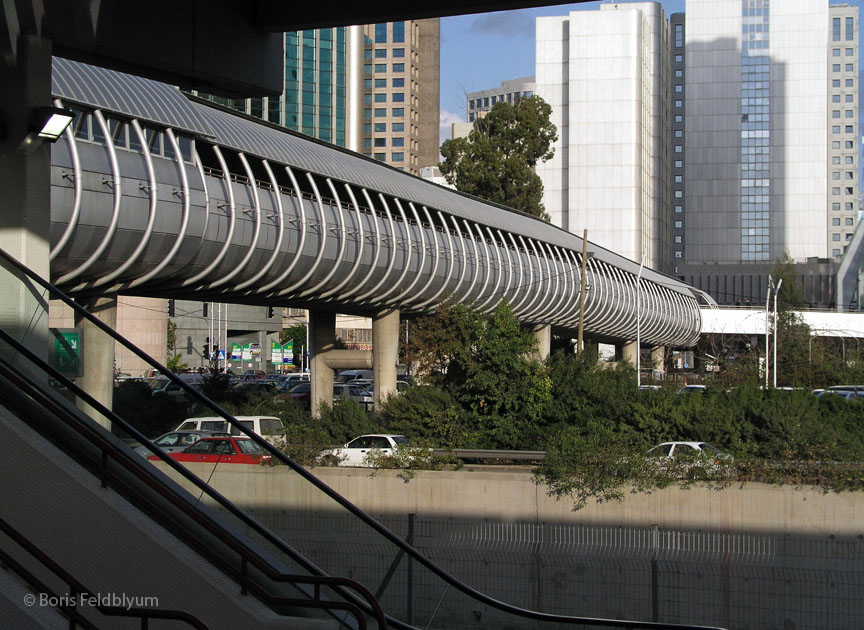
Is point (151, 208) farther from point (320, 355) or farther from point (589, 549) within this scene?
point (320, 355)

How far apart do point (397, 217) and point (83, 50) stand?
26915 millimetres

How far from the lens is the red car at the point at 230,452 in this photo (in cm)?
883

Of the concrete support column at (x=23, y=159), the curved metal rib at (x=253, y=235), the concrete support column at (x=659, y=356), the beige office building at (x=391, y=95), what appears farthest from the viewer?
the beige office building at (x=391, y=95)

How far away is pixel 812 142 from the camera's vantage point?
151500mm

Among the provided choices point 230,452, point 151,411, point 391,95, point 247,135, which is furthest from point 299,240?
point 391,95

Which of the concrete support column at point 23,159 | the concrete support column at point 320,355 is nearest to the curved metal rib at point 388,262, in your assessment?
the concrete support column at point 320,355

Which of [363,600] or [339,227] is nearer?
[363,600]

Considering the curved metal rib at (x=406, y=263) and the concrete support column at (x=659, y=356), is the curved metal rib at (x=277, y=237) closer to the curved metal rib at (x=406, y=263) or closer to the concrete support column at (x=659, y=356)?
the curved metal rib at (x=406, y=263)

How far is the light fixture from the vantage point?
9.64m

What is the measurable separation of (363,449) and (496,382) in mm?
5204

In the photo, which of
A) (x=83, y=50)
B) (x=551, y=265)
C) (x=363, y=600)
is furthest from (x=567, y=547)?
(x=551, y=265)

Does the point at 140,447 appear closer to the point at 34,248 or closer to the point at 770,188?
the point at 34,248

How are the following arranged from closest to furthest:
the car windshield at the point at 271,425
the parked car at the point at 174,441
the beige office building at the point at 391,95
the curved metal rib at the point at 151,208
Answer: the parked car at the point at 174,441 → the car windshield at the point at 271,425 → the curved metal rib at the point at 151,208 → the beige office building at the point at 391,95

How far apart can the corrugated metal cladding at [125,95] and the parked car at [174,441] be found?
1333 centimetres
